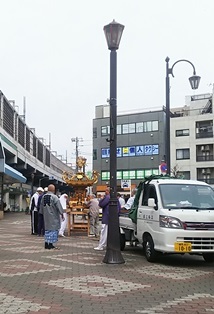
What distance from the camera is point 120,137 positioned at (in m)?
64.7

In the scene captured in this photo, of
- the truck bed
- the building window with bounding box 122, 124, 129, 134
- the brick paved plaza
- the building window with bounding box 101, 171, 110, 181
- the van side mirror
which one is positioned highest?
the building window with bounding box 122, 124, 129, 134

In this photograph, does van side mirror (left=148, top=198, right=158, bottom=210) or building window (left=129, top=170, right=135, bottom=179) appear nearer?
van side mirror (left=148, top=198, right=158, bottom=210)

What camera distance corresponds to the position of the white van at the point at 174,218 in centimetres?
974

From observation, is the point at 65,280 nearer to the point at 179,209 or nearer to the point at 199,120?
the point at 179,209

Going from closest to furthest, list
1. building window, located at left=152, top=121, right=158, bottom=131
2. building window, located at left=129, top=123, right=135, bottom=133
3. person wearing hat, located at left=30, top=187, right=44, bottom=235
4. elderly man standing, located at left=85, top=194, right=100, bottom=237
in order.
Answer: elderly man standing, located at left=85, top=194, right=100, bottom=237, person wearing hat, located at left=30, top=187, right=44, bottom=235, building window, located at left=152, top=121, right=158, bottom=131, building window, located at left=129, top=123, right=135, bottom=133

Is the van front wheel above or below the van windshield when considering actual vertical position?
below

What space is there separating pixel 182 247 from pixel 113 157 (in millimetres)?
2588

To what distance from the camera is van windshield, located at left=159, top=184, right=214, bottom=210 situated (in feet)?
34.2

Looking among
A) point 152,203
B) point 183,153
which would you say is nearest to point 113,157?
point 152,203

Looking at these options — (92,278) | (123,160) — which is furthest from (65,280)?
(123,160)

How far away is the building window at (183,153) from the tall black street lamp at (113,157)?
4764 centimetres

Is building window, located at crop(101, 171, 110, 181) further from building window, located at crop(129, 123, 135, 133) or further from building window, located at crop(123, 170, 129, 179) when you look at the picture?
building window, located at crop(129, 123, 135, 133)

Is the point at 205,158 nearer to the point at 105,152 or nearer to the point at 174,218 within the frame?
the point at 105,152

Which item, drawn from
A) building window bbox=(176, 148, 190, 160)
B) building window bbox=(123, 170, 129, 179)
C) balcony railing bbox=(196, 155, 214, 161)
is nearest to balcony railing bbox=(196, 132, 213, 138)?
building window bbox=(176, 148, 190, 160)
